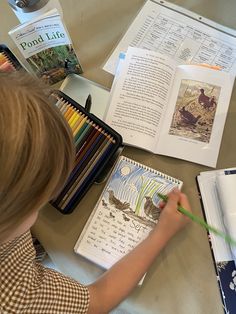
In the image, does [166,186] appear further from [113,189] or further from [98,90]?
[98,90]

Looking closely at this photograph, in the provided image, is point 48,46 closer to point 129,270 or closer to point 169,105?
point 169,105

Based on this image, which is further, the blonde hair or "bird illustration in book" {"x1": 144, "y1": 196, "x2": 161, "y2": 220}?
"bird illustration in book" {"x1": 144, "y1": 196, "x2": 161, "y2": 220}

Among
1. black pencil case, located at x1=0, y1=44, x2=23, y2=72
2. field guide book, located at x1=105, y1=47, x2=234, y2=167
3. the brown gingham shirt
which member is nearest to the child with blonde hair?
the brown gingham shirt

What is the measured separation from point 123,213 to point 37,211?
169mm

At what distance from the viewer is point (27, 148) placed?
1.36 feet

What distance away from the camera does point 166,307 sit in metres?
0.57

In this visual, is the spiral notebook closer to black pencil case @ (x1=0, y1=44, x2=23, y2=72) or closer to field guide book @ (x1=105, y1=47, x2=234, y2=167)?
field guide book @ (x1=105, y1=47, x2=234, y2=167)

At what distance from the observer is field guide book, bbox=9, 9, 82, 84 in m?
0.63

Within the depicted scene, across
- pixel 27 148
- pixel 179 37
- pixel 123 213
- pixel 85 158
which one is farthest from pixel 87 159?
pixel 179 37

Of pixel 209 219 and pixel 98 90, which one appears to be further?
pixel 98 90

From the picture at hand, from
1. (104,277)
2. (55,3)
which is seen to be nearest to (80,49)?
(55,3)

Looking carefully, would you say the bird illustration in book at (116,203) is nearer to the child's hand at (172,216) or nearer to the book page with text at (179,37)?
the child's hand at (172,216)

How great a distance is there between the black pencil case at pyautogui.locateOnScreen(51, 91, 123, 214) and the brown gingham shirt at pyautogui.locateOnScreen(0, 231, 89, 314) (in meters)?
0.09

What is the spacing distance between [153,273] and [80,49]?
1.52ft
